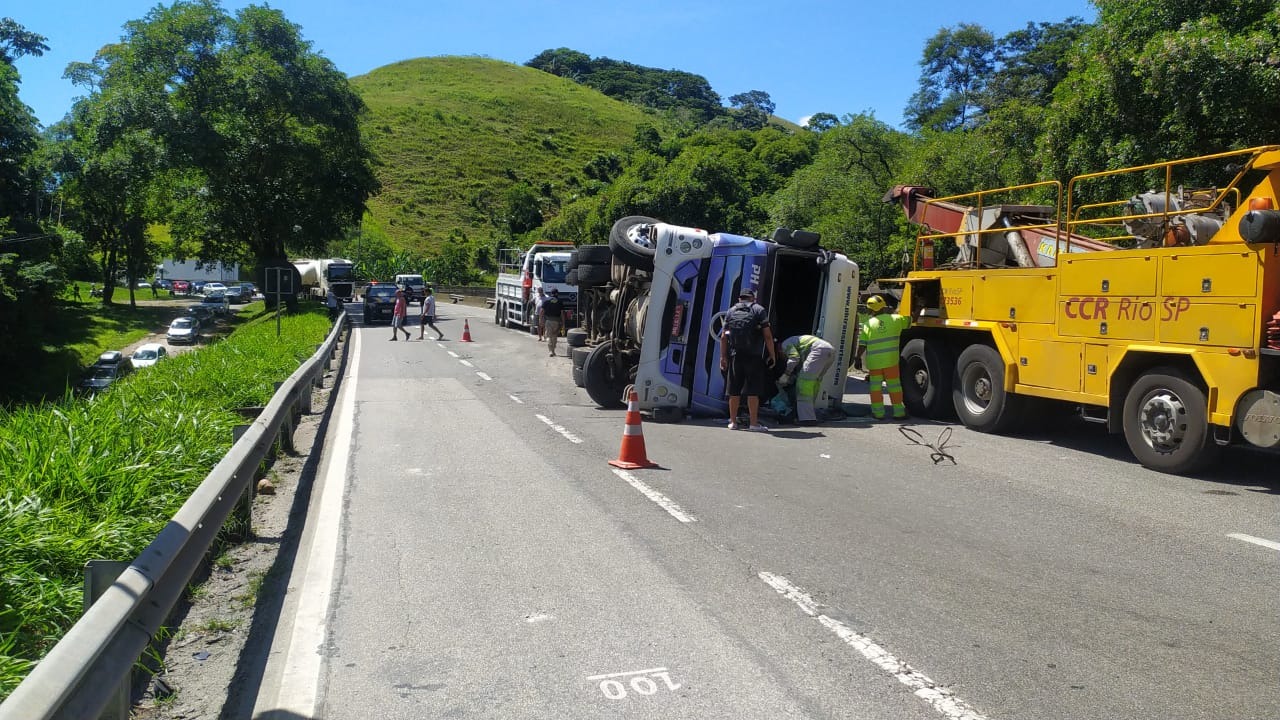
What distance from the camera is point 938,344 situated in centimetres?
1305

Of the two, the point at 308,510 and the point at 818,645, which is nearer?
the point at 818,645

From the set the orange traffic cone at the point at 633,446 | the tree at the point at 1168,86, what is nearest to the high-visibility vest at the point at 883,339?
the tree at the point at 1168,86

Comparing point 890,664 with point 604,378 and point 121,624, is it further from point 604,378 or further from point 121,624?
point 604,378

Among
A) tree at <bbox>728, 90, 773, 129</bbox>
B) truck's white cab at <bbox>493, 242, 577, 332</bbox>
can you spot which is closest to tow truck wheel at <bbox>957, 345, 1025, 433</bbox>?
truck's white cab at <bbox>493, 242, 577, 332</bbox>

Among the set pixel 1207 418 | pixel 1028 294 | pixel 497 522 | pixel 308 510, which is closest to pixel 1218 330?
pixel 1207 418

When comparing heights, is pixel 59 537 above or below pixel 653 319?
below

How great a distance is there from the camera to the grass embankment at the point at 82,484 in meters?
4.43

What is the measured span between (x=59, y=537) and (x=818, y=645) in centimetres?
394

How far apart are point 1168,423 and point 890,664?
5.96 metres

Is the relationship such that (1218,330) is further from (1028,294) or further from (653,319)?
(653,319)

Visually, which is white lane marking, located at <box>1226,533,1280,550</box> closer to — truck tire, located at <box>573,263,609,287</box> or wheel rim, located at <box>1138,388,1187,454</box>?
wheel rim, located at <box>1138,388,1187,454</box>

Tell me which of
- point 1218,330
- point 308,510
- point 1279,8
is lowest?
point 308,510

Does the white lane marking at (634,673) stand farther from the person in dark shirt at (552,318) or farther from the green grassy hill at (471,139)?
the green grassy hill at (471,139)

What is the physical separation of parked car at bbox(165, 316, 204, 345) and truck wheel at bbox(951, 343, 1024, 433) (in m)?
48.1
